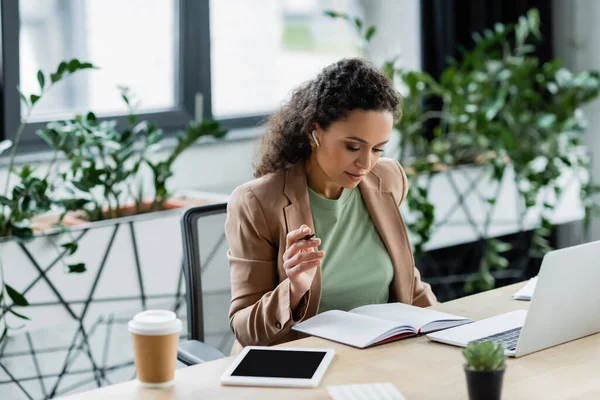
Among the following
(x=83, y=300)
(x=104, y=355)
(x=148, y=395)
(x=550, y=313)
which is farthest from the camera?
(x=104, y=355)

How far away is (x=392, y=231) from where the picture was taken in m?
Result: 2.06

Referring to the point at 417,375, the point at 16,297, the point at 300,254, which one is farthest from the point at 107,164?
the point at 417,375

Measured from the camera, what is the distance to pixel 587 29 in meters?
4.25

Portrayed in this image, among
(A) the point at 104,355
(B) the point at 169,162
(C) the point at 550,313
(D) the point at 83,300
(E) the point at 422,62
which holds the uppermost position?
(E) the point at 422,62

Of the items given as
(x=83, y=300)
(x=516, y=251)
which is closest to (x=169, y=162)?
(x=83, y=300)

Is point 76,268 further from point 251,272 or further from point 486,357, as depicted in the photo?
point 486,357

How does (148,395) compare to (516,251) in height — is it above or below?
above

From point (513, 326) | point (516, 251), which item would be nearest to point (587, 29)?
point (516, 251)

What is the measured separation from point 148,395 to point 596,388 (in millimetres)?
707

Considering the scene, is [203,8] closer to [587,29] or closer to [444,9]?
[444,9]

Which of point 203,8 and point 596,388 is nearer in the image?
point 596,388

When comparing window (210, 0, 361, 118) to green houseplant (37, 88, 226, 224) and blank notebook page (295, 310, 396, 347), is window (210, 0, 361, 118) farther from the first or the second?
blank notebook page (295, 310, 396, 347)

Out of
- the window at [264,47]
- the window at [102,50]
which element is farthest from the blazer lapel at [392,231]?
the window at [264,47]

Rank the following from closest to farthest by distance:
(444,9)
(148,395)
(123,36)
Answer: (148,395) → (123,36) → (444,9)
